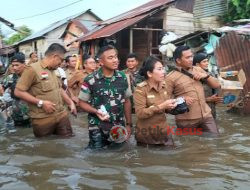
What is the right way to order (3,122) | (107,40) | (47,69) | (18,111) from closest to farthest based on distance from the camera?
(47,69) < (18,111) < (3,122) < (107,40)

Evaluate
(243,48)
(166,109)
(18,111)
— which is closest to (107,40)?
(243,48)

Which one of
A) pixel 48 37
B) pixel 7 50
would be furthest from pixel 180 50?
pixel 7 50

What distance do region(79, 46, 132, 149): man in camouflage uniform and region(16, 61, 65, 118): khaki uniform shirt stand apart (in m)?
0.87

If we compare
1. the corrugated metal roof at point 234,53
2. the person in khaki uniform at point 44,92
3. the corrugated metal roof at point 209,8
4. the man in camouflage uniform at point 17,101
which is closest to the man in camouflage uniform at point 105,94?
the person in khaki uniform at point 44,92

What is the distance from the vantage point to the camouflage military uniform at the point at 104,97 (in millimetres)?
4434

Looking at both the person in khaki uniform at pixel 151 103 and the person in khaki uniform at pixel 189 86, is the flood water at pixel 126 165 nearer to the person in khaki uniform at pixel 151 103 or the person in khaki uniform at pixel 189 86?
the person in khaki uniform at pixel 151 103

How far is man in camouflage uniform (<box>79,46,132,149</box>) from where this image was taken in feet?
14.5

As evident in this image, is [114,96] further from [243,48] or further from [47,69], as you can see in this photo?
[243,48]

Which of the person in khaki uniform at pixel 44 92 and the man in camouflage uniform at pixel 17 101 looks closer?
the person in khaki uniform at pixel 44 92

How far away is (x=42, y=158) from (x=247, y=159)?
106 inches

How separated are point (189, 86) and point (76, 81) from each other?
4.06 m

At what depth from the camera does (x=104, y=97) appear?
4434 mm

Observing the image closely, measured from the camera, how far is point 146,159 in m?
4.43

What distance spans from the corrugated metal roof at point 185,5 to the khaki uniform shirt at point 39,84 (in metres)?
12.5
